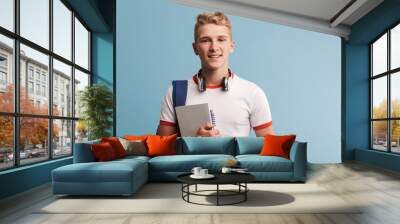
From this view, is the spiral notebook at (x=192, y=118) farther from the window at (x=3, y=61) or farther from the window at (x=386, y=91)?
the window at (x=386, y=91)

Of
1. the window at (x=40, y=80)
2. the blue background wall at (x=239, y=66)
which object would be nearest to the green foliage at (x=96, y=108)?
the window at (x=40, y=80)

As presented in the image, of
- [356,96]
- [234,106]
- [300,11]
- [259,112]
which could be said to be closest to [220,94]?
[234,106]

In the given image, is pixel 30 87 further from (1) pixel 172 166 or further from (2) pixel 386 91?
(2) pixel 386 91

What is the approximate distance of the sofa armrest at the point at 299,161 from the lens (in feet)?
19.0

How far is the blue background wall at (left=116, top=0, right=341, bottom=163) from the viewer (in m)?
8.48

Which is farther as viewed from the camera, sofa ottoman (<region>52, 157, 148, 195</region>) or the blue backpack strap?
the blue backpack strap

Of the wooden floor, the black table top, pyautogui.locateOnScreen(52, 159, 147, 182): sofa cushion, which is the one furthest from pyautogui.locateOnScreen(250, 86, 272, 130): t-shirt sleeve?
pyautogui.locateOnScreen(52, 159, 147, 182): sofa cushion

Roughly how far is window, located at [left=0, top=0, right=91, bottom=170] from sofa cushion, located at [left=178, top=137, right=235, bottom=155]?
2.19 m

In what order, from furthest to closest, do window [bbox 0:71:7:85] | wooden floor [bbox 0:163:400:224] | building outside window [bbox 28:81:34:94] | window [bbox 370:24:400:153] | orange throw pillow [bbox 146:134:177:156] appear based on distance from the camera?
window [bbox 370:24:400:153] → orange throw pillow [bbox 146:134:177:156] → building outside window [bbox 28:81:34:94] → window [bbox 0:71:7:85] → wooden floor [bbox 0:163:400:224]

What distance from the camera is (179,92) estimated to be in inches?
317

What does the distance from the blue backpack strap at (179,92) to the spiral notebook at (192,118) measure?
0.67ft

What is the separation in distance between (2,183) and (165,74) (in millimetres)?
4560

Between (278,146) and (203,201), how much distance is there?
2110 mm

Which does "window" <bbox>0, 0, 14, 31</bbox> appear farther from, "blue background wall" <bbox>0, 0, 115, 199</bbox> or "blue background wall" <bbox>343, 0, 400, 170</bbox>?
"blue background wall" <bbox>343, 0, 400, 170</bbox>
